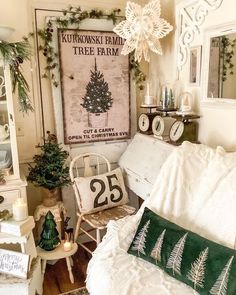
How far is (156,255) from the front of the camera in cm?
153

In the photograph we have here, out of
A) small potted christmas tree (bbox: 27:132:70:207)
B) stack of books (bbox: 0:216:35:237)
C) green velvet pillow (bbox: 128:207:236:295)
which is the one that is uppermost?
small potted christmas tree (bbox: 27:132:70:207)

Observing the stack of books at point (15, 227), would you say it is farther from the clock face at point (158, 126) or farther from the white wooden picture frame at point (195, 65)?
the white wooden picture frame at point (195, 65)

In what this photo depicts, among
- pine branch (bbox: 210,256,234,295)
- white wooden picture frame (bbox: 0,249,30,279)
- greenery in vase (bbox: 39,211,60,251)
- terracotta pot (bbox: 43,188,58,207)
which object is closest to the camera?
pine branch (bbox: 210,256,234,295)

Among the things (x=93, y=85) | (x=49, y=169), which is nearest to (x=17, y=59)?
(x=93, y=85)

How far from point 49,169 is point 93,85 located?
83 centimetres

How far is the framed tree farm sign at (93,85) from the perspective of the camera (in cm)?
245

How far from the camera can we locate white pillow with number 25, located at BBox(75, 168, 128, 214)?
233 centimetres

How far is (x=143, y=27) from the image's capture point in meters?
2.21

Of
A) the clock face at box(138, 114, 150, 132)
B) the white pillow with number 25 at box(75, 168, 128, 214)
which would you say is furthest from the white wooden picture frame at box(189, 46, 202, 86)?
the white pillow with number 25 at box(75, 168, 128, 214)

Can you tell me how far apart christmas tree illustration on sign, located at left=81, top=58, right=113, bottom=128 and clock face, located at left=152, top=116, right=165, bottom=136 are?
485 millimetres

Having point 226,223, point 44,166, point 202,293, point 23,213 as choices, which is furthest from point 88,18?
point 202,293

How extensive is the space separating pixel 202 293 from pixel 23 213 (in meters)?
1.21

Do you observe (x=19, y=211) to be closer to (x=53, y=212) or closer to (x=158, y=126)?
(x=53, y=212)

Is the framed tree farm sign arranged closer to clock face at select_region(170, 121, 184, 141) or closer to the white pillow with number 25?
the white pillow with number 25
